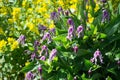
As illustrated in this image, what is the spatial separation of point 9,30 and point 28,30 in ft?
1.37

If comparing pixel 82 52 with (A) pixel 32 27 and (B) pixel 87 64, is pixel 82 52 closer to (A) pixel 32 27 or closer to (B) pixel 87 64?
(B) pixel 87 64

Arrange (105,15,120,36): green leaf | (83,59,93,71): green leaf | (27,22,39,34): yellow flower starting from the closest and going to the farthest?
(83,59,93,71): green leaf, (105,15,120,36): green leaf, (27,22,39,34): yellow flower

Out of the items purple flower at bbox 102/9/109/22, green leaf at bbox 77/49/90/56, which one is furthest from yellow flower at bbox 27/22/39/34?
purple flower at bbox 102/9/109/22

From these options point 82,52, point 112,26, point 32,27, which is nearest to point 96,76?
point 82,52

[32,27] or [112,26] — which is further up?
[112,26]

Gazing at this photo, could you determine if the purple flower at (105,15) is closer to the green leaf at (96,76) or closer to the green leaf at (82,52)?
the green leaf at (82,52)

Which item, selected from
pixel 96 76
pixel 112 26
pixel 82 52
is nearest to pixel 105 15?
pixel 112 26

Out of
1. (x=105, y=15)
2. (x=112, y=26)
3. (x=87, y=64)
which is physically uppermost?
(x=105, y=15)

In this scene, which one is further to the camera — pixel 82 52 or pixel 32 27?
pixel 32 27

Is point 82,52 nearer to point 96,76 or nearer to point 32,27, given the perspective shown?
point 96,76

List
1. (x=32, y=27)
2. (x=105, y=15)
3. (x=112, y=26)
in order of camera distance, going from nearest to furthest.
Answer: (x=105, y=15), (x=112, y=26), (x=32, y=27)

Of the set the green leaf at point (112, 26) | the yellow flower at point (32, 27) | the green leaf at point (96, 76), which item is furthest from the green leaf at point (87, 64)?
the yellow flower at point (32, 27)

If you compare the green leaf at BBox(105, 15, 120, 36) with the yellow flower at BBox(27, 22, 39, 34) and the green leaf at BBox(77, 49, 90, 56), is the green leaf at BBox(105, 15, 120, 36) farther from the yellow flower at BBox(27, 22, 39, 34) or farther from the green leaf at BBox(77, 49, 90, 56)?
the yellow flower at BBox(27, 22, 39, 34)

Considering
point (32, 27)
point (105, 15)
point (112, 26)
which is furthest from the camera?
point (32, 27)
